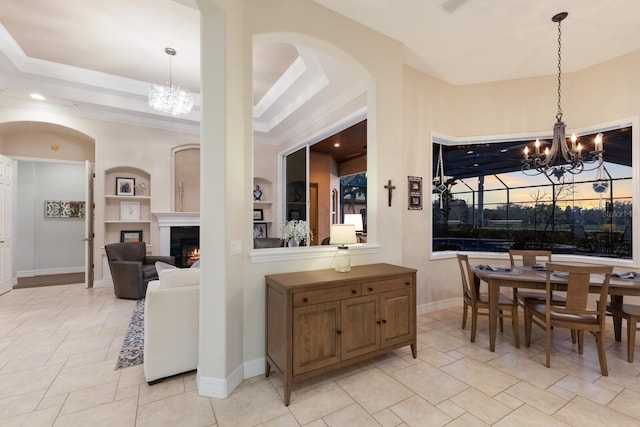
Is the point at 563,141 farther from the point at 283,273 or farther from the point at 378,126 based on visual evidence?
the point at 283,273

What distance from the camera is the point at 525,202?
15.5 feet

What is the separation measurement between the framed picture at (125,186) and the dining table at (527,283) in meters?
6.41

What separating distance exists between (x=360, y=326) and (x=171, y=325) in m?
1.67

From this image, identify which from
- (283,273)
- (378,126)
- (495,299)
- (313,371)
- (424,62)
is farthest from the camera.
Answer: (424,62)

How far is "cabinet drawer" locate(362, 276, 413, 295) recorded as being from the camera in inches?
103

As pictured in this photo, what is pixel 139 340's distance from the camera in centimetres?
327

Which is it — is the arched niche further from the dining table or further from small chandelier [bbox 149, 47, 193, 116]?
the dining table

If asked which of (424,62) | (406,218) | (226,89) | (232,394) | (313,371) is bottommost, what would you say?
(232,394)

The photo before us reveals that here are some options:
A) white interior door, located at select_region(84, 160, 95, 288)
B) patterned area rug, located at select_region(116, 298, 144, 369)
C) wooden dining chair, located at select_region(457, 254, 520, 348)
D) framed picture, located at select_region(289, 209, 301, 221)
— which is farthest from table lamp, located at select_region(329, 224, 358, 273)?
white interior door, located at select_region(84, 160, 95, 288)

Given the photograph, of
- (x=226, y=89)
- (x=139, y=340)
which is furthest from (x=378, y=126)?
(x=139, y=340)

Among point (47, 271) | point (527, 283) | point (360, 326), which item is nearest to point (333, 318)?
point (360, 326)

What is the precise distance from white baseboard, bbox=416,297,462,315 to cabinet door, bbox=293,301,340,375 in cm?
226

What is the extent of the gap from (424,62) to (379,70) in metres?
1.08

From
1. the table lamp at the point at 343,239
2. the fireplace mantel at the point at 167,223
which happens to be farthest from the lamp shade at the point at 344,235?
the fireplace mantel at the point at 167,223
